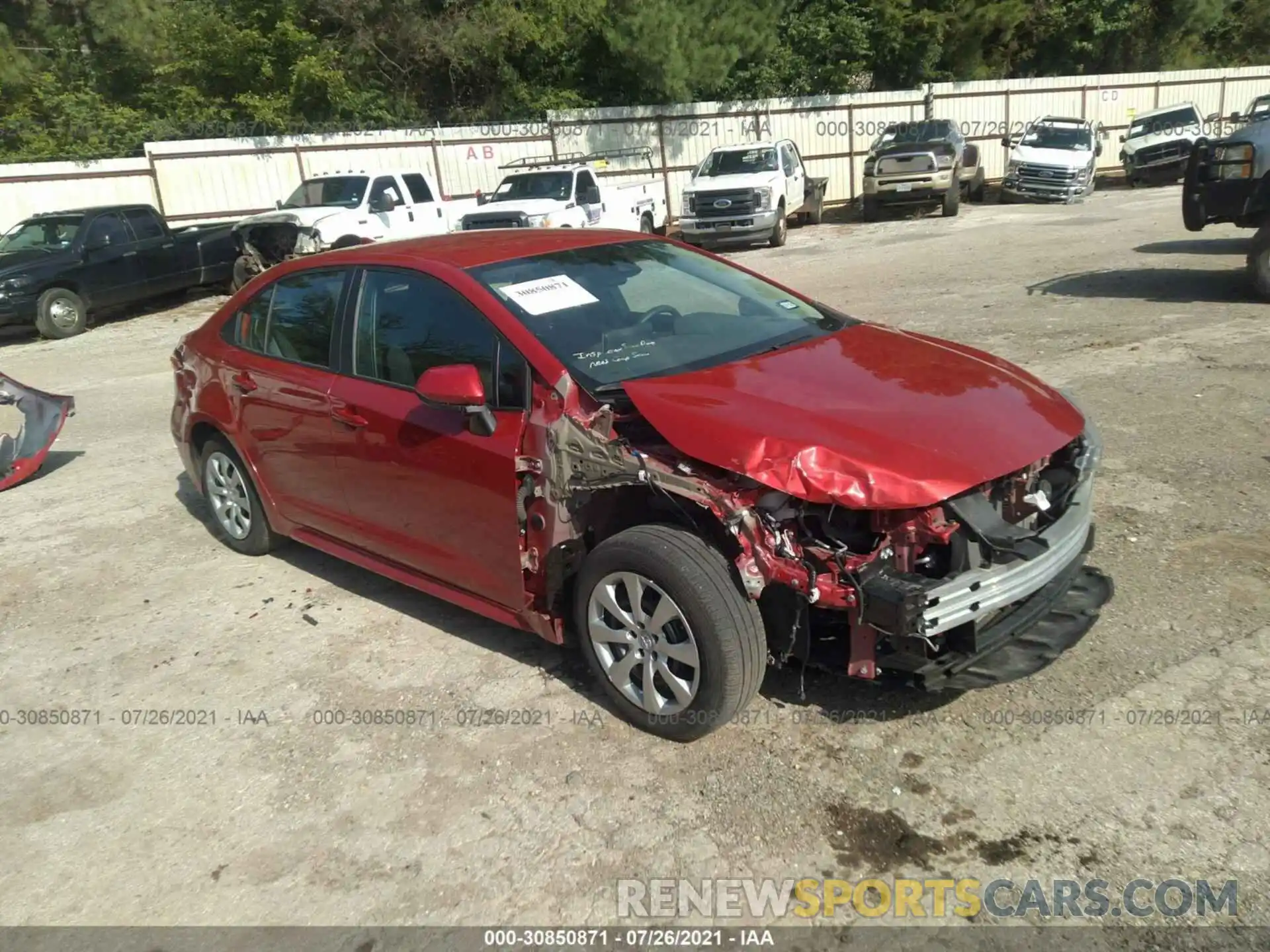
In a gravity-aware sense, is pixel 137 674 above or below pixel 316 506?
below

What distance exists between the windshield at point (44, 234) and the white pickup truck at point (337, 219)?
2.34m

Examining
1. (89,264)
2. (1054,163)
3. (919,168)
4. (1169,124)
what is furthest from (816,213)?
(89,264)

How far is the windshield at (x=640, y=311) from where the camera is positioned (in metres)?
3.96

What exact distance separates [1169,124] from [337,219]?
19.9m

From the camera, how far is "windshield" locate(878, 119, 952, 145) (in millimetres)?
22250

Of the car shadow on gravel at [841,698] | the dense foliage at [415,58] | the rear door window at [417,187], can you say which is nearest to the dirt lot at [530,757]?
the car shadow on gravel at [841,698]

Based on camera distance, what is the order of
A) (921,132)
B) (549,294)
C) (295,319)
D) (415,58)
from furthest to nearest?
(415,58) < (921,132) < (295,319) < (549,294)

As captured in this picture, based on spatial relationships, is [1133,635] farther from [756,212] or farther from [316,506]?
[756,212]

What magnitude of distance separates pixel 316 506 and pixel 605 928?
2759mm

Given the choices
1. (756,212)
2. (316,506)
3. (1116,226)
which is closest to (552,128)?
(756,212)

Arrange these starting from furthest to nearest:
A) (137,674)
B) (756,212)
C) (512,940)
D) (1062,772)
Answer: (756,212)
(137,674)
(1062,772)
(512,940)

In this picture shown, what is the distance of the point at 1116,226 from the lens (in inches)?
675

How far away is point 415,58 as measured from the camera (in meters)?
27.2

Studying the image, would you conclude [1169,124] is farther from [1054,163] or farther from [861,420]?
[861,420]
